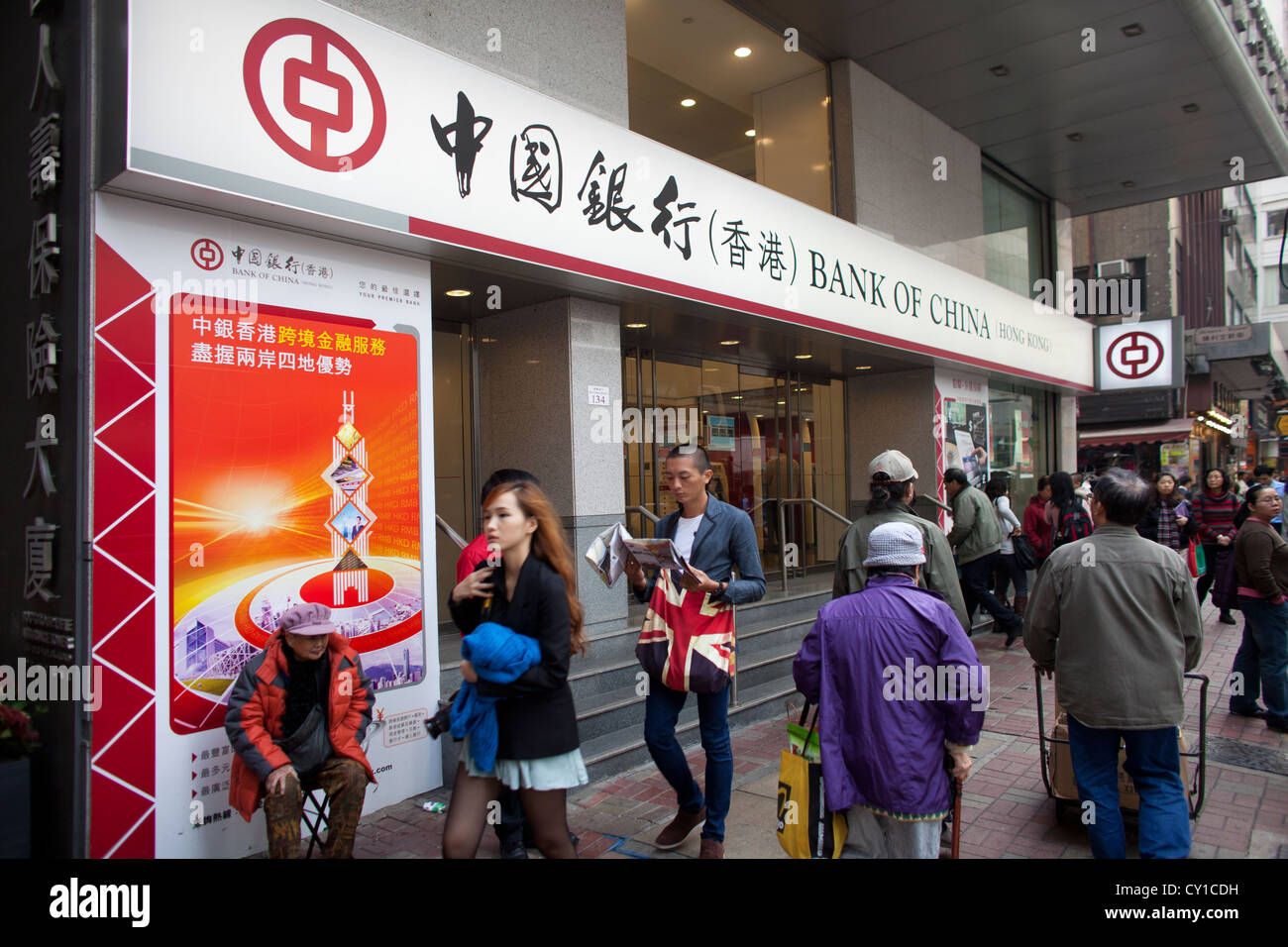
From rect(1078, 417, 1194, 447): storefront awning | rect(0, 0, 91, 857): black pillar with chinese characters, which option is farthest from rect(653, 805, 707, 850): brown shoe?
rect(1078, 417, 1194, 447): storefront awning

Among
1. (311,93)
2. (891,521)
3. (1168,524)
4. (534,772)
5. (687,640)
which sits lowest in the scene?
(534,772)

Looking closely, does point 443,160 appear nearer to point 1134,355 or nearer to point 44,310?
point 44,310

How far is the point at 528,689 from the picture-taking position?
2781 millimetres

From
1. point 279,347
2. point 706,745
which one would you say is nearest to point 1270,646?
point 706,745

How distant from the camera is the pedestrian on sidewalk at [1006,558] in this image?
8.84m

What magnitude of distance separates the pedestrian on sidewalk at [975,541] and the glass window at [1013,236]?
5.88 m

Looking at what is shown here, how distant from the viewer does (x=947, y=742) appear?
2.78m

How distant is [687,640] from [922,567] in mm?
1123

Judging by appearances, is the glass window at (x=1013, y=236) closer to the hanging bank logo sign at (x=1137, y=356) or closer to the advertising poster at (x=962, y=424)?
the hanging bank logo sign at (x=1137, y=356)

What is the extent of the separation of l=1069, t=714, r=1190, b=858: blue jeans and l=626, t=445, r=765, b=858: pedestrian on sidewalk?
1495 mm

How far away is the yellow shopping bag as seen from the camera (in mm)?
2793

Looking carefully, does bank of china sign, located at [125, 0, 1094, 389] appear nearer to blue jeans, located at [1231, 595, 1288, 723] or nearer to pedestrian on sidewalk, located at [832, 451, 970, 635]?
pedestrian on sidewalk, located at [832, 451, 970, 635]
